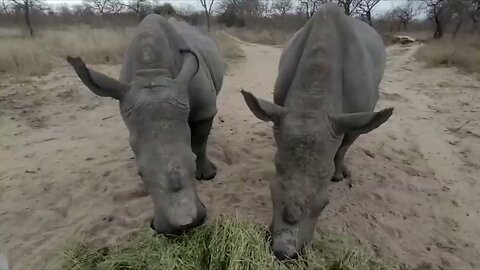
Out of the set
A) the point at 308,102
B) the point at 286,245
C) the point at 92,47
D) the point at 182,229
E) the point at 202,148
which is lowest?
the point at 286,245

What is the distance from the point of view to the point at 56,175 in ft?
16.9

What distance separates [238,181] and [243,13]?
43.2 meters

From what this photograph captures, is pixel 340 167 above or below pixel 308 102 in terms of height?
below

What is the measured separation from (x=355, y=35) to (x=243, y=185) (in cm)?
215

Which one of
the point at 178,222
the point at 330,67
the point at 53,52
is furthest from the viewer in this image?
the point at 53,52

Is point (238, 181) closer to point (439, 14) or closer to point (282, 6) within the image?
point (439, 14)

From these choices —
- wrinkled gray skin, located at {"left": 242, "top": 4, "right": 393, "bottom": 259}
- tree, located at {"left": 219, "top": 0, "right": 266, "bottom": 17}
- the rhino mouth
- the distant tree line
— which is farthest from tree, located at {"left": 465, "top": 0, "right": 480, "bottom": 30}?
→ the rhino mouth

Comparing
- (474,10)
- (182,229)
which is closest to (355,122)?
(182,229)

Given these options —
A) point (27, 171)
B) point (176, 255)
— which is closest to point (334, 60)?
point (176, 255)

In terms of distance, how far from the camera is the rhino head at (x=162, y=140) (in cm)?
295

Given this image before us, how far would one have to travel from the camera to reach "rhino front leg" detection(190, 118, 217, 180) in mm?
4461

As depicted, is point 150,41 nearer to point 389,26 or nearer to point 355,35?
point 355,35

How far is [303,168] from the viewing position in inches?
115

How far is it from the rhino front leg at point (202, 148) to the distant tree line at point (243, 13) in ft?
46.8
